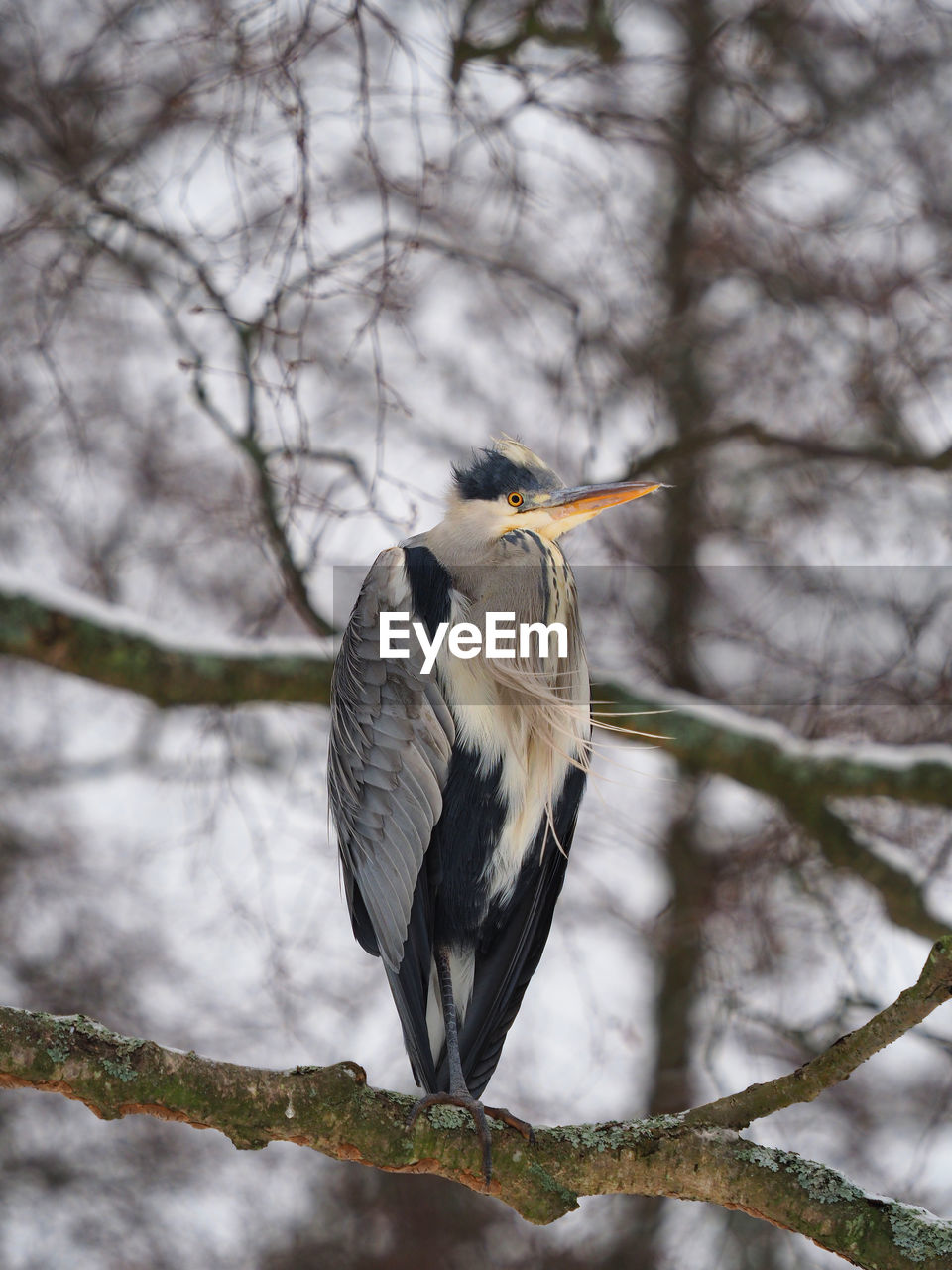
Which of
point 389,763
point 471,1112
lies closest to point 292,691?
point 389,763

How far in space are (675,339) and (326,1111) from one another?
344cm

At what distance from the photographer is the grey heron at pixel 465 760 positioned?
2.35m

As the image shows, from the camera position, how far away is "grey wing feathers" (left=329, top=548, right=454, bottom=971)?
7.68 ft

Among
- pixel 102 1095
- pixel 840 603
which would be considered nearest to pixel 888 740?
pixel 840 603

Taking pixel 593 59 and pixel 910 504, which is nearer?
pixel 593 59

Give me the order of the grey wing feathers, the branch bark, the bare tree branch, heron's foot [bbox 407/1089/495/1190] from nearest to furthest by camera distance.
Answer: the bare tree branch < heron's foot [bbox 407/1089/495/1190] < the grey wing feathers < the branch bark

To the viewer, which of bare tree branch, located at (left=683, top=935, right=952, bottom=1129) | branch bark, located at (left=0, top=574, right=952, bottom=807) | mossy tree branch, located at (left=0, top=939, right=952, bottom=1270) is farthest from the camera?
branch bark, located at (left=0, top=574, right=952, bottom=807)

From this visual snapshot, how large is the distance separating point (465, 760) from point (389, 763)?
143 millimetres

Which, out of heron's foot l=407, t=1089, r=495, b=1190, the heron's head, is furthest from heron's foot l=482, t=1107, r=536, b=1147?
the heron's head

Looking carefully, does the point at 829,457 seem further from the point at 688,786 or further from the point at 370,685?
the point at 370,685

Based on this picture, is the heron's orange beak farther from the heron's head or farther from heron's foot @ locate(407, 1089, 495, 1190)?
heron's foot @ locate(407, 1089, 495, 1190)

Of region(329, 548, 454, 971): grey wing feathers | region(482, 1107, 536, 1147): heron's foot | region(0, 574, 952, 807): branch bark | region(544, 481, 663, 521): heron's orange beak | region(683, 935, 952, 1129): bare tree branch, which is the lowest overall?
region(482, 1107, 536, 1147): heron's foot

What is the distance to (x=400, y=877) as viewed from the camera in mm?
2354

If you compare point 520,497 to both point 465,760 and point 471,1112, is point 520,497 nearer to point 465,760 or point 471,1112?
point 465,760
